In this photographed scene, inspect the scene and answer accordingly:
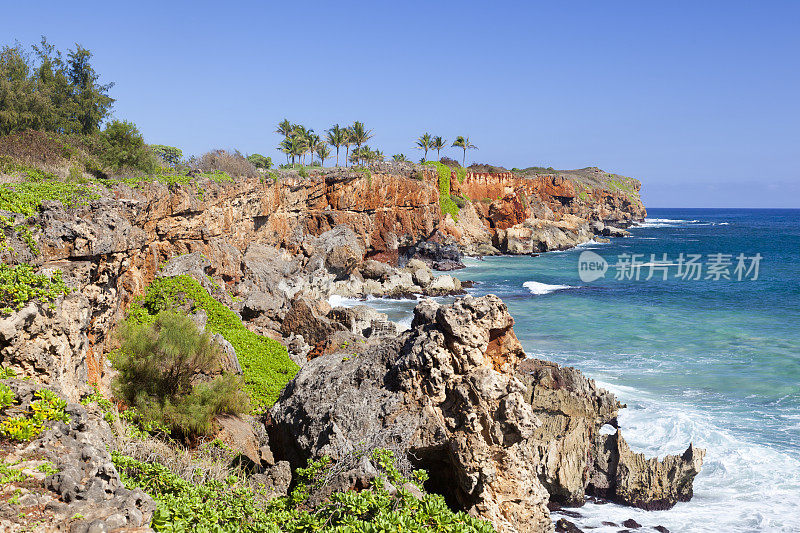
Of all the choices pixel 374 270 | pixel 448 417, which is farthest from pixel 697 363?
pixel 374 270

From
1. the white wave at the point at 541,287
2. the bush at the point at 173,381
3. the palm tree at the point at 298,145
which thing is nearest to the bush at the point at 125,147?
the bush at the point at 173,381

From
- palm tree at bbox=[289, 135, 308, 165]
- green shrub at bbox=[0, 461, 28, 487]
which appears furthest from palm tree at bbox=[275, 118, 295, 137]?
green shrub at bbox=[0, 461, 28, 487]

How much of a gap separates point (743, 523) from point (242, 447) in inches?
542

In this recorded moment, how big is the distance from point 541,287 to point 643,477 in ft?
114

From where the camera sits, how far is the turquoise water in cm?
1603

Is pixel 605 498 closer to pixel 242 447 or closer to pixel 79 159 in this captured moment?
pixel 242 447

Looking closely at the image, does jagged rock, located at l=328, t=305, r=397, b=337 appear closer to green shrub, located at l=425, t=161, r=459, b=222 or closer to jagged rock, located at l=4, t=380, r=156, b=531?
jagged rock, located at l=4, t=380, r=156, b=531

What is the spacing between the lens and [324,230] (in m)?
52.1

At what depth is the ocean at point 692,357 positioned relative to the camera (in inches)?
628

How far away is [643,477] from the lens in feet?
52.1

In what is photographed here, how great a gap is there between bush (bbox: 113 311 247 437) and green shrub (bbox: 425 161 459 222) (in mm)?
57226

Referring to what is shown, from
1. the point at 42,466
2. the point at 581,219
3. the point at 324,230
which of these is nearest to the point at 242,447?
the point at 42,466

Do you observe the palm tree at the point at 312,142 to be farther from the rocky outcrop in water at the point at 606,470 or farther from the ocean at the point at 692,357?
the rocky outcrop in water at the point at 606,470

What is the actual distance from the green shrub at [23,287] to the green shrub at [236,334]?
792 cm
